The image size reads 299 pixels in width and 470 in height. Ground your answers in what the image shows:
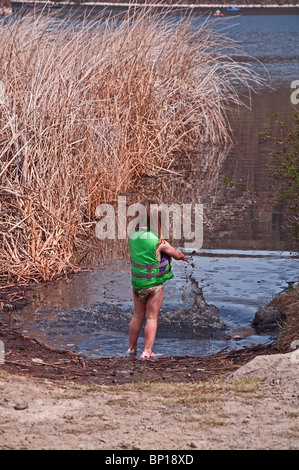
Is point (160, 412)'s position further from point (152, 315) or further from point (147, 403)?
point (152, 315)

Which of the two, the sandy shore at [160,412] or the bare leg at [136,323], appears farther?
the bare leg at [136,323]

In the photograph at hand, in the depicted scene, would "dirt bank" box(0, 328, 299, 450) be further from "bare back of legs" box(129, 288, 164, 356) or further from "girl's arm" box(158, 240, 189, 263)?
"girl's arm" box(158, 240, 189, 263)

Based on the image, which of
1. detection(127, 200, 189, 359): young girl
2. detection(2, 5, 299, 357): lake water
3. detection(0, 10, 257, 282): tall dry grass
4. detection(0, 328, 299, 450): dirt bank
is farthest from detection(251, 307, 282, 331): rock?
detection(0, 10, 257, 282): tall dry grass

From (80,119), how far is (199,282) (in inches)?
94.5

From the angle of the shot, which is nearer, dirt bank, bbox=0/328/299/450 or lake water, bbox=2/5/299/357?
dirt bank, bbox=0/328/299/450

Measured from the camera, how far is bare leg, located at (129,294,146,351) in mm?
5746

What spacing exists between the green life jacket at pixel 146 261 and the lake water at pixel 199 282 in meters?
0.58

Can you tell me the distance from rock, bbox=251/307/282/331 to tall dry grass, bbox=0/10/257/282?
222cm

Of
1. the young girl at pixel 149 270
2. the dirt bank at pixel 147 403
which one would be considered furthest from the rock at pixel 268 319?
the young girl at pixel 149 270

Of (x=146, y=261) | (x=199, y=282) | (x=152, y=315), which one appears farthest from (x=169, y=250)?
(x=199, y=282)

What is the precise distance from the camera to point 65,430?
12.0 ft

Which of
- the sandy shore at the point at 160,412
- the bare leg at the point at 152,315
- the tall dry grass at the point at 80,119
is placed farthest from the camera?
the tall dry grass at the point at 80,119

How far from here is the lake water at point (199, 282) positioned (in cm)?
620

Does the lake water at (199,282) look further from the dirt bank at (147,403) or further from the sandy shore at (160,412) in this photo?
the sandy shore at (160,412)
